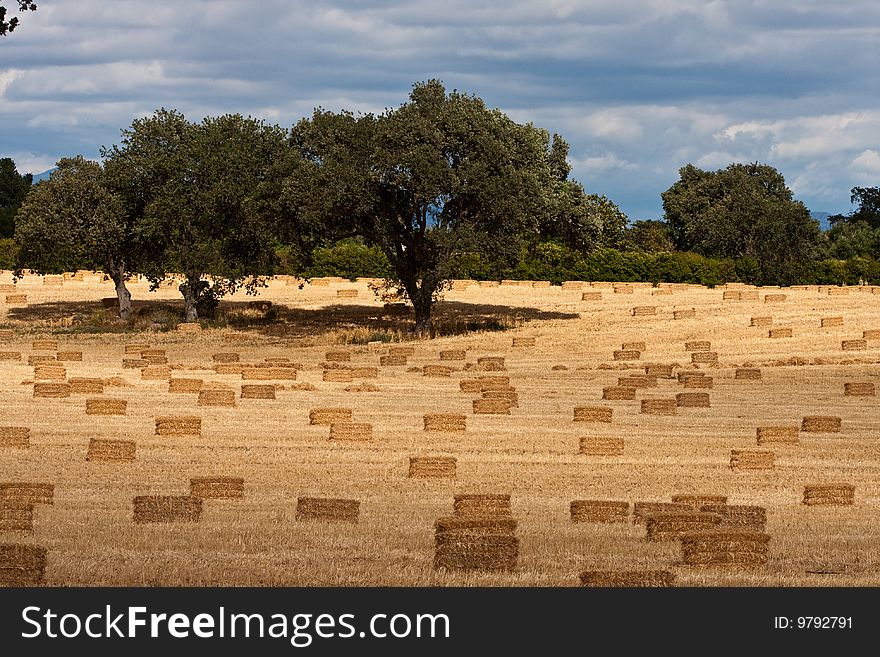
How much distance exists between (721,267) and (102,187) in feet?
162

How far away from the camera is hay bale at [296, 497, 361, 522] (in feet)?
80.4

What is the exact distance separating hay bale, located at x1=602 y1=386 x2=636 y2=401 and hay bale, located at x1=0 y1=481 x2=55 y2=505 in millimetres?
23565

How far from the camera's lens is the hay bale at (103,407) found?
39.9 meters

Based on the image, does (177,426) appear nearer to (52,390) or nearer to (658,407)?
(52,390)

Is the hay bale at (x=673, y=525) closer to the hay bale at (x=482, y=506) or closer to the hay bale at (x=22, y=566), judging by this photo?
the hay bale at (x=482, y=506)

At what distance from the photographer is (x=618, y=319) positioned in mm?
71188

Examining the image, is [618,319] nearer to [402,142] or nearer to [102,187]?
[402,142]

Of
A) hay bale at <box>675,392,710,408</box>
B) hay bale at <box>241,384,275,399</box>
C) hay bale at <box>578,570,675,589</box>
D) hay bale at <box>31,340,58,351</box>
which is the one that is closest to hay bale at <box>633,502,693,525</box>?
hay bale at <box>578,570,675,589</box>

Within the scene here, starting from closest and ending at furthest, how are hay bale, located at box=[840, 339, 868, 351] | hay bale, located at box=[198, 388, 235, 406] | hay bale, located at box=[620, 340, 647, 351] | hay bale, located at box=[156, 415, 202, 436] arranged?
hay bale, located at box=[156, 415, 202, 436] → hay bale, located at box=[198, 388, 235, 406] → hay bale, located at box=[840, 339, 868, 351] → hay bale, located at box=[620, 340, 647, 351]

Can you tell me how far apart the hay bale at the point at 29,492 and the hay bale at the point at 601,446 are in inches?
531

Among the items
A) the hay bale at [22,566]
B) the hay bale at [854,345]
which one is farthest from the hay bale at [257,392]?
the hay bale at [854,345]


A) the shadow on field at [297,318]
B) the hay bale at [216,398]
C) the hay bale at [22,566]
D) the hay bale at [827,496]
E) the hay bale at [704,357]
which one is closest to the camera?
the hay bale at [22,566]

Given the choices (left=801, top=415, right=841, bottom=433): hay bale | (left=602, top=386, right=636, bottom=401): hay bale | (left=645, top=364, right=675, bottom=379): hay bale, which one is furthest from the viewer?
(left=645, top=364, right=675, bottom=379): hay bale

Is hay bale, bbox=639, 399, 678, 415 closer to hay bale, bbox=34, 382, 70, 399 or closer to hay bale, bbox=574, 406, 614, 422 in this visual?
hay bale, bbox=574, 406, 614, 422
